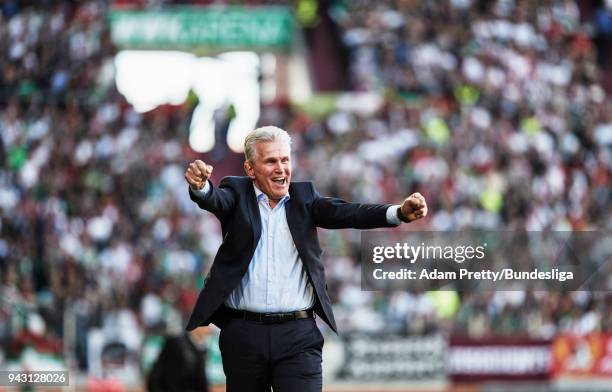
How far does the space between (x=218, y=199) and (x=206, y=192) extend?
0.13m

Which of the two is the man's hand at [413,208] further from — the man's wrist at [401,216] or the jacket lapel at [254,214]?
the jacket lapel at [254,214]

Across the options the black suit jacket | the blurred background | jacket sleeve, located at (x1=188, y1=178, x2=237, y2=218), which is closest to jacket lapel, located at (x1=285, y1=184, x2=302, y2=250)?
the black suit jacket

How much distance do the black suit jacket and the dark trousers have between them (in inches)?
5.5

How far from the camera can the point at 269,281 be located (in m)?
5.54

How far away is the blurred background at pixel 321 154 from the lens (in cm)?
1727

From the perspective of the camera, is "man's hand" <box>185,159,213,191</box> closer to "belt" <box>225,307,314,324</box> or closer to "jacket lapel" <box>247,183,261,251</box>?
"jacket lapel" <box>247,183,261,251</box>

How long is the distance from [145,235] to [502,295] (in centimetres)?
542

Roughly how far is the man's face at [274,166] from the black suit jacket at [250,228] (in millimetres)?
120

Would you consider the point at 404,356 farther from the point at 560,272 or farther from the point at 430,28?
the point at 430,28

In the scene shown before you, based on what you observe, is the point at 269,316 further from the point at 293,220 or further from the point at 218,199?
the point at 218,199

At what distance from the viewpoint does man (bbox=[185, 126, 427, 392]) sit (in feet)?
18.1

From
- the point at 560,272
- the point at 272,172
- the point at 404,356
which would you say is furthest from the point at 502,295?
the point at 272,172

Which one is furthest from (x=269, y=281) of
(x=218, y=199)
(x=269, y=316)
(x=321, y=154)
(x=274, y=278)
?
(x=321, y=154)

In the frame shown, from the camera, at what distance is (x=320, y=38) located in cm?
2644
